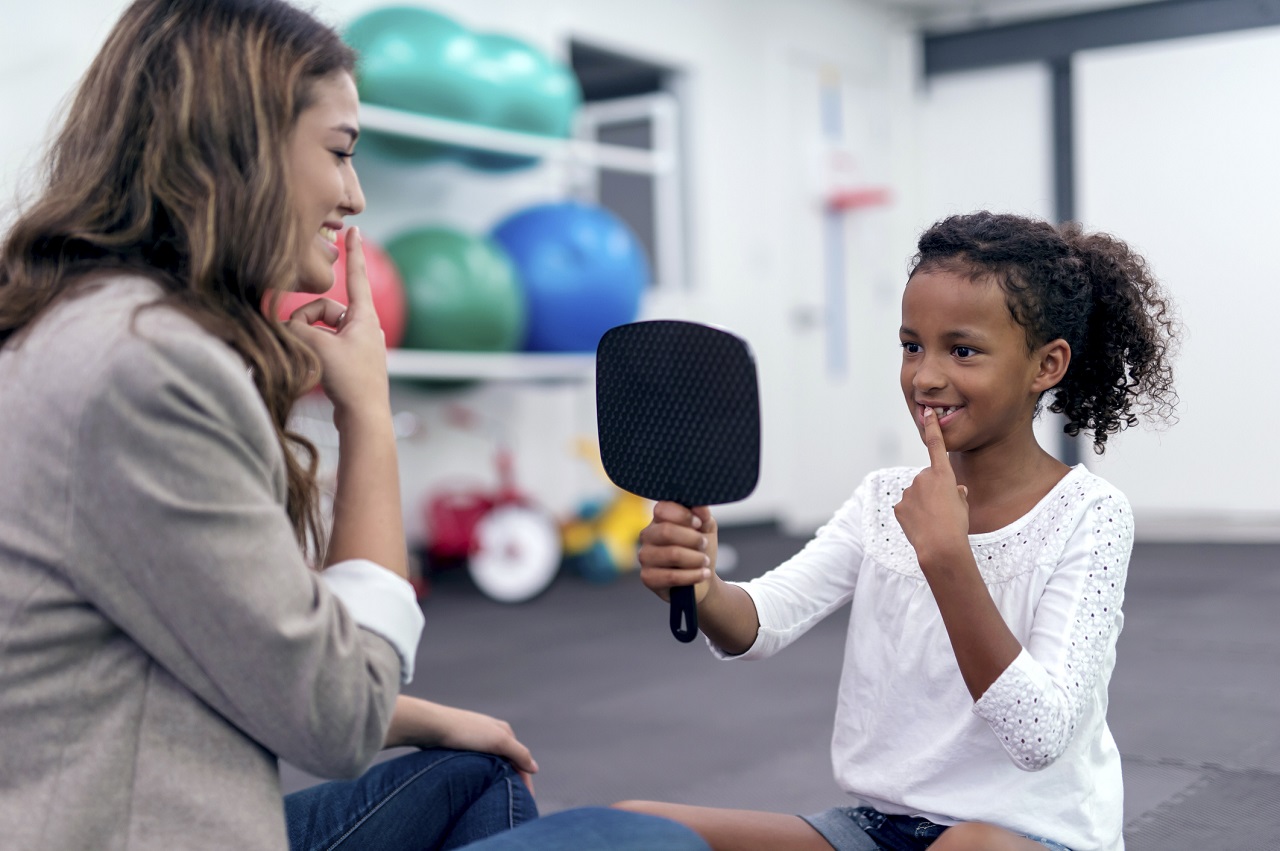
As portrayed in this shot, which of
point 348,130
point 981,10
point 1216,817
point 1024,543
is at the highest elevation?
point 981,10

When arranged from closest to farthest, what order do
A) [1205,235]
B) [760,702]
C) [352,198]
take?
[352,198]
[760,702]
[1205,235]

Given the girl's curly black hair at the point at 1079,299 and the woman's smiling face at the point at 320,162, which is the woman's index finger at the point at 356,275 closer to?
the woman's smiling face at the point at 320,162

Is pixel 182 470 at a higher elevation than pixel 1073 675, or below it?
higher

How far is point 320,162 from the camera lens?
2.66 feet

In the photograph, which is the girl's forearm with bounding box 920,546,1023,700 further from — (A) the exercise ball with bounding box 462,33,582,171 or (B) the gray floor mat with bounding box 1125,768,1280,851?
(A) the exercise ball with bounding box 462,33,582,171

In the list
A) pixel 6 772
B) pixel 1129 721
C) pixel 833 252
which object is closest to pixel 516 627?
pixel 1129 721

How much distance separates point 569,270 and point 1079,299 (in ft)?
9.32

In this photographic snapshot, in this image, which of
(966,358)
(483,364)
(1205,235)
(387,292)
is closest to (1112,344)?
(966,358)

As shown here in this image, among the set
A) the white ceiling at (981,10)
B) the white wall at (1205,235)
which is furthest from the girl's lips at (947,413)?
the white ceiling at (981,10)

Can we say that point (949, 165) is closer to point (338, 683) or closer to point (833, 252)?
point (833, 252)

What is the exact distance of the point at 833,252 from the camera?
6.42 m

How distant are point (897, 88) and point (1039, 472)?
5978 mm

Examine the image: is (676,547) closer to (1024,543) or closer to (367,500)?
(367,500)

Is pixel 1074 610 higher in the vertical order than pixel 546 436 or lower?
higher
